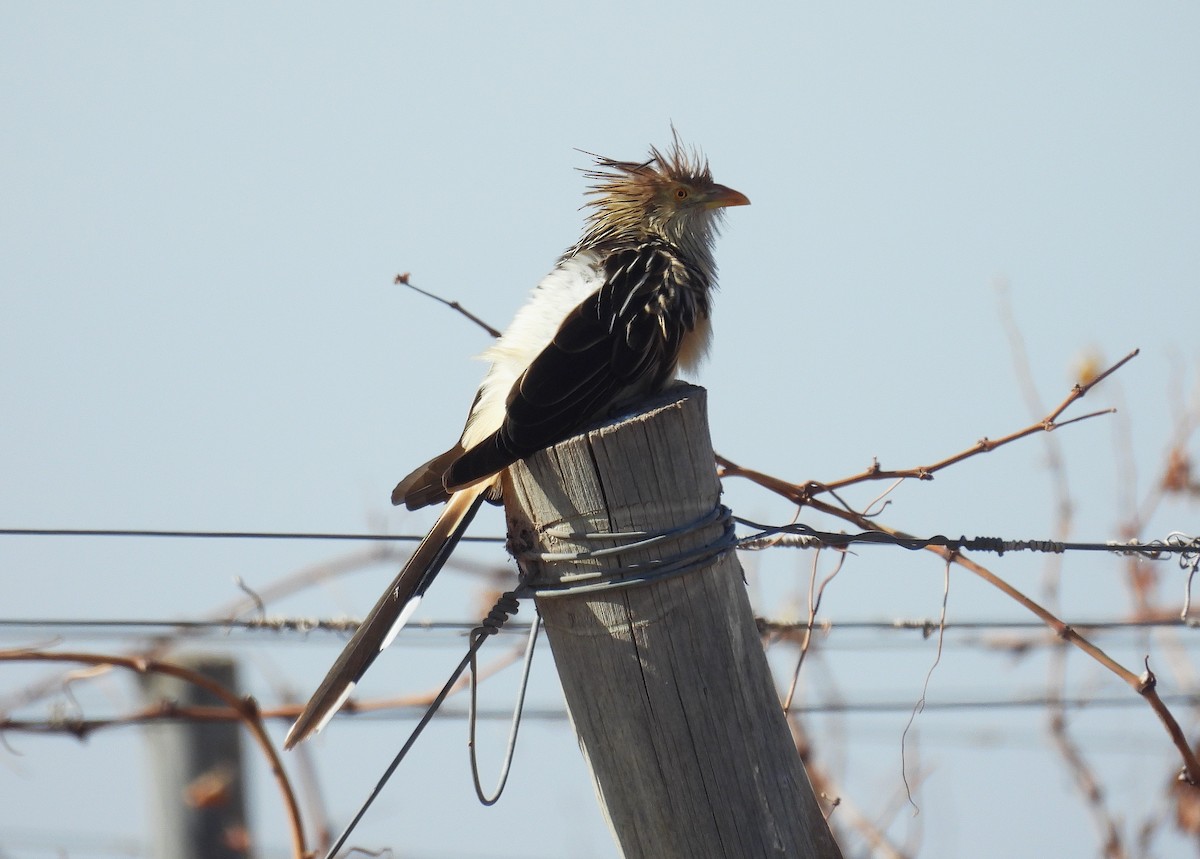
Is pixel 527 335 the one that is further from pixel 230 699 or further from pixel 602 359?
pixel 230 699

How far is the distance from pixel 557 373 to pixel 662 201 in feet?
5.12

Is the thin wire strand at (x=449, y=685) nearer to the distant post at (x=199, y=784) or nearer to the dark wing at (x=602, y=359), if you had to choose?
the dark wing at (x=602, y=359)

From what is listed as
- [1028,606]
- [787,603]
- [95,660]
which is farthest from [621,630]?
[787,603]

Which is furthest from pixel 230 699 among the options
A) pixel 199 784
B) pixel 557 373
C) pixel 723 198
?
pixel 723 198

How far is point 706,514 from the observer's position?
2.24 metres

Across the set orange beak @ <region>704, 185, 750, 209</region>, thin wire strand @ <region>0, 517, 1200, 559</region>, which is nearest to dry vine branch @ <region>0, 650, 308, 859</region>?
thin wire strand @ <region>0, 517, 1200, 559</region>

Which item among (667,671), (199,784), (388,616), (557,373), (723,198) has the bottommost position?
(199,784)

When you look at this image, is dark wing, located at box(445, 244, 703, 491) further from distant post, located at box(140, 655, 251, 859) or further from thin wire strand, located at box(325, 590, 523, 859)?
distant post, located at box(140, 655, 251, 859)

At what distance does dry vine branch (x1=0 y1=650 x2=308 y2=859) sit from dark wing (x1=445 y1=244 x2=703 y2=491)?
3.28ft

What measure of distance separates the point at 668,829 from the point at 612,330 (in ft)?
4.22

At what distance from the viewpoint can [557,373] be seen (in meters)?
2.83

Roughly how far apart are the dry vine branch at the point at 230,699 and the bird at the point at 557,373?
75cm

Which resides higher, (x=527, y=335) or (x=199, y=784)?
(x=527, y=335)

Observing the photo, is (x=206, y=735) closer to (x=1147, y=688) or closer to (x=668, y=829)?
(x=668, y=829)
